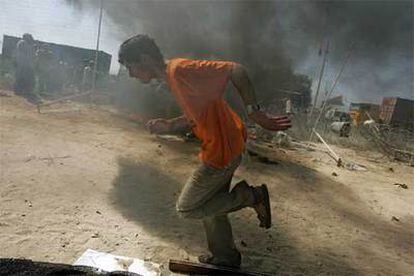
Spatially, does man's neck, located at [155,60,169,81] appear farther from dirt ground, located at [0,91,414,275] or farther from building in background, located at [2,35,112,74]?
building in background, located at [2,35,112,74]

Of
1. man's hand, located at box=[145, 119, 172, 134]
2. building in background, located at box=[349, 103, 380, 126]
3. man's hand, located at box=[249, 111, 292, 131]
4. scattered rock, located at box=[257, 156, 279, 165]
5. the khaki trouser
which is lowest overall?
scattered rock, located at box=[257, 156, 279, 165]

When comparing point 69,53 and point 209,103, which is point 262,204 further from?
point 69,53

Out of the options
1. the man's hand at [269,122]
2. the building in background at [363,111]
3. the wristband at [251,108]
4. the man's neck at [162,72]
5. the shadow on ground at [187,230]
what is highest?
the man's neck at [162,72]

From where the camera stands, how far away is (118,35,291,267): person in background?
299 cm

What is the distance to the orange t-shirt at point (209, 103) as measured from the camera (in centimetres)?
298

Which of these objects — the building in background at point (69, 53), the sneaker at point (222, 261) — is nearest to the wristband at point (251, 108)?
the sneaker at point (222, 261)

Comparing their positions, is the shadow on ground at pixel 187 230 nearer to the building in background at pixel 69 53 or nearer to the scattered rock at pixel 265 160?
the scattered rock at pixel 265 160

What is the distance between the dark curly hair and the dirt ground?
4.95 ft

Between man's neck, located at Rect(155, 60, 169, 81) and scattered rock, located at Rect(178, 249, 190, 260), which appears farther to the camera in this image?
scattered rock, located at Rect(178, 249, 190, 260)

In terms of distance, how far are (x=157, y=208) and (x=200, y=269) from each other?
1.54 meters

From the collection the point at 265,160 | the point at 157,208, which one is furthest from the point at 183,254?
the point at 265,160

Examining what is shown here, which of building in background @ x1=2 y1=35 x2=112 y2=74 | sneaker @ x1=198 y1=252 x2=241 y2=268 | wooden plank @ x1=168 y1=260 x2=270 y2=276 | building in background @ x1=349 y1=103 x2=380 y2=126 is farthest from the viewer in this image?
building in background @ x1=349 y1=103 x2=380 y2=126

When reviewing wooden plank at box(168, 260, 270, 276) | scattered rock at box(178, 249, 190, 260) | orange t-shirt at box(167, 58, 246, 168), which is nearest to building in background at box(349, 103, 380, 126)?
scattered rock at box(178, 249, 190, 260)

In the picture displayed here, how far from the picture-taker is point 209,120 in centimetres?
303
